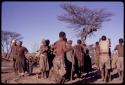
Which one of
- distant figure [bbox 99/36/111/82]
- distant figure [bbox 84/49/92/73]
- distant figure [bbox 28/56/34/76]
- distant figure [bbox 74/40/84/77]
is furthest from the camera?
distant figure [bbox 28/56/34/76]

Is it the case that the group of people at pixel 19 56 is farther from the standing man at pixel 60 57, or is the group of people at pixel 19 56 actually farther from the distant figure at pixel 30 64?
the standing man at pixel 60 57

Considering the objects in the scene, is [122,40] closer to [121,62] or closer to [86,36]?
[121,62]

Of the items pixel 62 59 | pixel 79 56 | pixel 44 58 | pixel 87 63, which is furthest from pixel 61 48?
pixel 87 63

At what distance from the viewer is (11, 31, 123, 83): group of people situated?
1168 centimetres

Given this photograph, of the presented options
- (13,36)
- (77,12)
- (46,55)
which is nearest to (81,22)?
(77,12)

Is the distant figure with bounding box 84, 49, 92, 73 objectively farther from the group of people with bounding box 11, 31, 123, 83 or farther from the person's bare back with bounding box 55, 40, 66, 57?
the person's bare back with bounding box 55, 40, 66, 57

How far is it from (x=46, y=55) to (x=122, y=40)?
338 centimetres

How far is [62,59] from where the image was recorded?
1156cm

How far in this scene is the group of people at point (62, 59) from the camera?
11.7 m

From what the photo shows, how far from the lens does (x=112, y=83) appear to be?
39.9ft

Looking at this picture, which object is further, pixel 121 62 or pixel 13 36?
pixel 13 36

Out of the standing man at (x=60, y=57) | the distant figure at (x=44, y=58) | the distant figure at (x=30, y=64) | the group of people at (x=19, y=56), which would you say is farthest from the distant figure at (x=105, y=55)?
the distant figure at (x=30, y=64)

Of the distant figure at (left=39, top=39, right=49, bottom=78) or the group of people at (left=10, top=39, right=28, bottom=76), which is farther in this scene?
the group of people at (left=10, top=39, right=28, bottom=76)

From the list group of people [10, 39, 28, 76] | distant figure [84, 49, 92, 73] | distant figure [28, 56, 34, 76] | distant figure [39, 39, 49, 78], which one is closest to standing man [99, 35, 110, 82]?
distant figure [39, 39, 49, 78]
